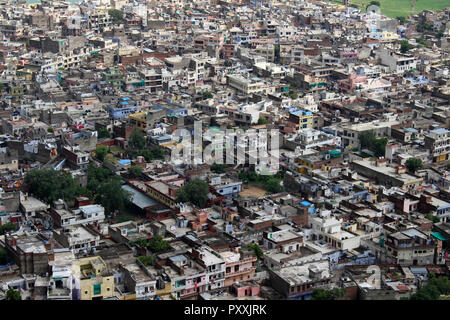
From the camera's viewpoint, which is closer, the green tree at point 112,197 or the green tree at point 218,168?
the green tree at point 112,197

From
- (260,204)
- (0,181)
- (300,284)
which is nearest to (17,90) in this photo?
(0,181)

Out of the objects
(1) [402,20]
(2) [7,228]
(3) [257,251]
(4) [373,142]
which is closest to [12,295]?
(2) [7,228]

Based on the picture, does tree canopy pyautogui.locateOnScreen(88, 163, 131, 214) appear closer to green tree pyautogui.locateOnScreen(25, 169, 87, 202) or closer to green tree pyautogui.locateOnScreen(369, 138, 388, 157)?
green tree pyautogui.locateOnScreen(25, 169, 87, 202)

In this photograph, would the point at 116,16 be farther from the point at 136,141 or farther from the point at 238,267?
the point at 238,267

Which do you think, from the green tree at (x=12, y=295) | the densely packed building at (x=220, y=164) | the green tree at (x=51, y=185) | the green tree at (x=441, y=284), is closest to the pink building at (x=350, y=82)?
the densely packed building at (x=220, y=164)

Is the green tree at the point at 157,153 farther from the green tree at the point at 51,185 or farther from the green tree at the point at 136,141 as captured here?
the green tree at the point at 51,185
